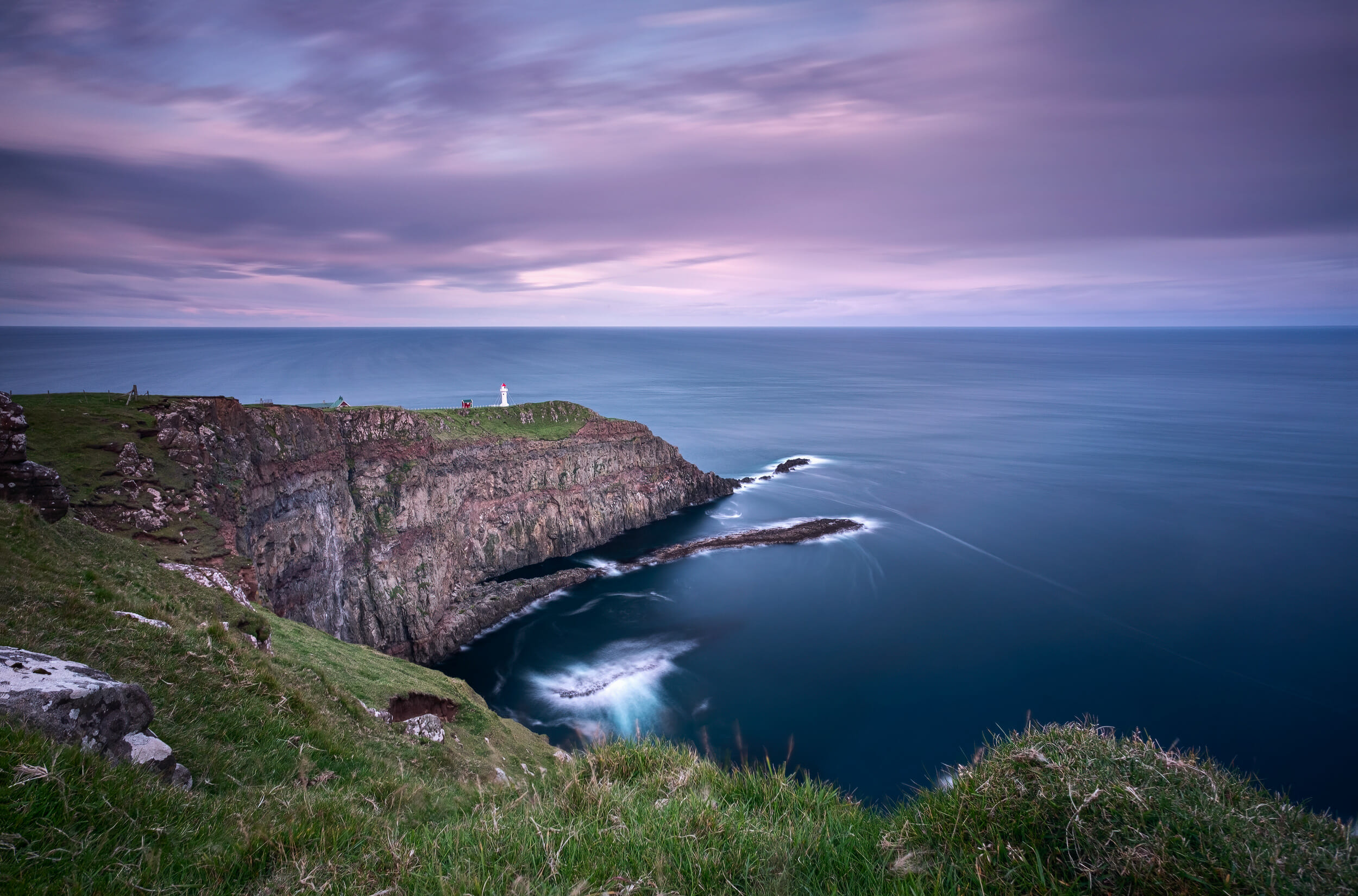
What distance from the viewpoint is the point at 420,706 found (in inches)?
865

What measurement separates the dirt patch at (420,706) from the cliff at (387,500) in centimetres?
948

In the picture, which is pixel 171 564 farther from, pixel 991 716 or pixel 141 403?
pixel 991 716

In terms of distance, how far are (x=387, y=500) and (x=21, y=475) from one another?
3212cm

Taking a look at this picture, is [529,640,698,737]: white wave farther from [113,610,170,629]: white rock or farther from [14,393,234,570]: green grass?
[113,610,170,629]: white rock

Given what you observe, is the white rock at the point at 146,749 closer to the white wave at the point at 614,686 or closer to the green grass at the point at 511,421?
the white wave at the point at 614,686

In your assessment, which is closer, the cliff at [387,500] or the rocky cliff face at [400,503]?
the cliff at [387,500]

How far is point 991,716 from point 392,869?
3958 centimetres

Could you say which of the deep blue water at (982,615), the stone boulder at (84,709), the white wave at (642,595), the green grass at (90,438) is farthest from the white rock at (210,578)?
the white wave at (642,595)

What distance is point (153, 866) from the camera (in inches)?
168

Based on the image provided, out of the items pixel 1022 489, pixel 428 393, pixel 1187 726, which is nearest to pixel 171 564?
pixel 1187 726

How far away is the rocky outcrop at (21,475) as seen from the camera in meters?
14.5

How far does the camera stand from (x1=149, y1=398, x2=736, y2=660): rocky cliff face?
34062 millimetres

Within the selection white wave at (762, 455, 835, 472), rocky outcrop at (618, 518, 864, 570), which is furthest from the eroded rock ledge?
white wave at (762, 455, 835, 472)

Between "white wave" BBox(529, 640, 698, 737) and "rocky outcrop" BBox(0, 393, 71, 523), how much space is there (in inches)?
1061
